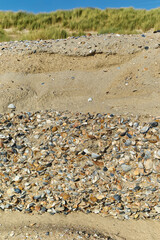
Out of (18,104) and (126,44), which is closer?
(18,104)

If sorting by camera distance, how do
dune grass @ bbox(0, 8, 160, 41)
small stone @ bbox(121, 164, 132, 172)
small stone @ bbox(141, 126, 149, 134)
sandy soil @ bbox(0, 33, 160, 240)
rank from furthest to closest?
dune grass @ bbox(0, 8, 160, 41) < sandy soil @ bbox(0, 33, 160, 240) < small stone @ bbox(141, 126, 149, 134) < small stone @ bbox(121, 164, 132, 172)

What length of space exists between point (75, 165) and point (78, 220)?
0.61 metres

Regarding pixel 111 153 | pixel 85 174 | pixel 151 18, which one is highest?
pixel 151 18

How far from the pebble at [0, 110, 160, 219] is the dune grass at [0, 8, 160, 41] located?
605 centimetres

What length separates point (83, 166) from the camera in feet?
8.98

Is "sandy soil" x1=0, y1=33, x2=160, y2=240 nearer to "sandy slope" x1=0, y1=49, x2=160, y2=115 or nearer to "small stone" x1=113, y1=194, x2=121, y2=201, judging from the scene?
"sandy slope" x1=0, y1=49, x2=160, y2=115

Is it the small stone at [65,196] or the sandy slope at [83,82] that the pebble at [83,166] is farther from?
the sandy slope at [83,82]

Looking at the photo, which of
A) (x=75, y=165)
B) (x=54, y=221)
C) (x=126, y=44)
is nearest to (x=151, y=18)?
(x=126, y=44)

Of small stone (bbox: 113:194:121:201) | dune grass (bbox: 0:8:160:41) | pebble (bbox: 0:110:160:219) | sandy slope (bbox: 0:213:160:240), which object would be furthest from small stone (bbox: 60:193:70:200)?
dune grass (bbox: 0:8:160:41)

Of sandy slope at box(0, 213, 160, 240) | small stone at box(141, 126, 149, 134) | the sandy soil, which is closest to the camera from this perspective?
sandy slope at box(0, 213, 160, 240)

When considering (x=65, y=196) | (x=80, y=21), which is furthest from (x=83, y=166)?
(x=80, y=21)

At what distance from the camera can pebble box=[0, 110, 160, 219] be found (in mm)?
2551

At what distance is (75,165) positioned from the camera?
2.74m

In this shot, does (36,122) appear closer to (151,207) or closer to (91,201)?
(91,201)
